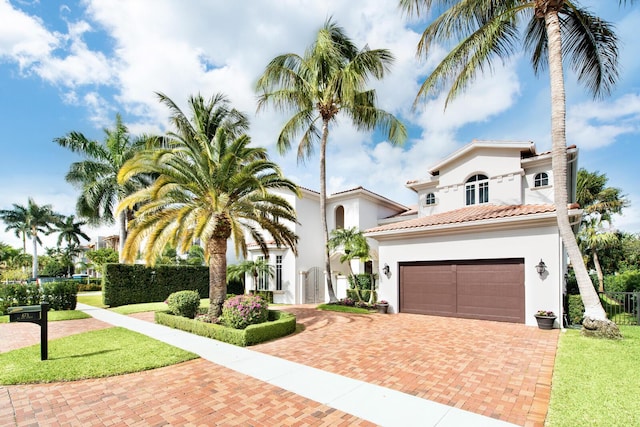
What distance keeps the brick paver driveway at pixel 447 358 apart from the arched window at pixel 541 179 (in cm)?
743

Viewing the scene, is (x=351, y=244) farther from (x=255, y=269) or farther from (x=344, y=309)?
(x=255, y=269)

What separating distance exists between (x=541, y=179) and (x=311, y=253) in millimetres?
13877

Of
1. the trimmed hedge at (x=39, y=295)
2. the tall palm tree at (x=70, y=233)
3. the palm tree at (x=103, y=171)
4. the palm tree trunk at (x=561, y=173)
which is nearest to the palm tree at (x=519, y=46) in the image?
the palm tree trunk at (x=561, y=173)

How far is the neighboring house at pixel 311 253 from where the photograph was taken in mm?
20578

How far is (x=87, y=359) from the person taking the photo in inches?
305

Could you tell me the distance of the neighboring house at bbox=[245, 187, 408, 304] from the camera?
67.5ft

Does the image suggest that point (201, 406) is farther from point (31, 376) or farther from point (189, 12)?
point (189, 12)

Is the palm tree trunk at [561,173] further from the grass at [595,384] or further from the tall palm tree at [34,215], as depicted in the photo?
the tall palm tree at [34,215]

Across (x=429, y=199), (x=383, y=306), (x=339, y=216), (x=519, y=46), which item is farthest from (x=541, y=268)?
(x=339, y=216)

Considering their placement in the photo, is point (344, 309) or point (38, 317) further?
point (344, 309)

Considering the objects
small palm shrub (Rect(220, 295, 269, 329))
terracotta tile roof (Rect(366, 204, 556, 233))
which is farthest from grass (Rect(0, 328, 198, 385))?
terracotta tile roof (Rect(366, 204, 556, 233))

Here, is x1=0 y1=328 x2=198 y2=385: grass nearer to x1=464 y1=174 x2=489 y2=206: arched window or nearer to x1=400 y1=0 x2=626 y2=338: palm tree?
x1=400 y1=0 x2=626 y2=338: palm tree

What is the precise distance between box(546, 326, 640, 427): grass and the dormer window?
10.8 meters

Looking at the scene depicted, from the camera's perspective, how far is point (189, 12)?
9484 millimetres
